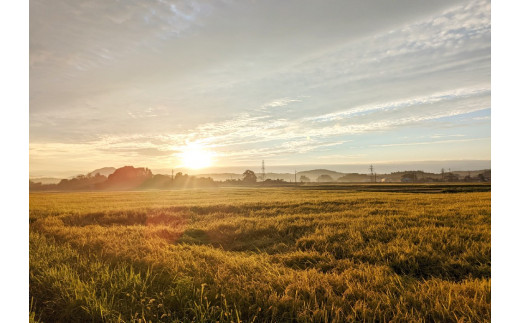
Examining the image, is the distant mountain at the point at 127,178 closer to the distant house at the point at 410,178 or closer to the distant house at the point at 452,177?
the distant house at the point at 452,177

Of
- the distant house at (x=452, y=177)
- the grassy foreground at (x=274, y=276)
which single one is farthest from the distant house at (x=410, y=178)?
the grassy foreground at (x=274, y=276)

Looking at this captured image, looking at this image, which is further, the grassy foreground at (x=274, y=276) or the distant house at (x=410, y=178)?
the distant house at (x=410, y=178)

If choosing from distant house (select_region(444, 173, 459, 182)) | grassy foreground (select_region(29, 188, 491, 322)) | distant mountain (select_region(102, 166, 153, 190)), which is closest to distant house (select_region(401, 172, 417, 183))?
distant house (select_region(444, 173, 459, 182))

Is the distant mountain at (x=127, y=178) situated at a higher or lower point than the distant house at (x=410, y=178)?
higher

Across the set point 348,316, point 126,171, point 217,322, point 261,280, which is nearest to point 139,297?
point 217,322

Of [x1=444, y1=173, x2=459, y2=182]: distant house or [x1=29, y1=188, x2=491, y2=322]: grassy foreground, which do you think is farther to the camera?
[x1=444, y1=173, x2=459, y2=182]: distant house

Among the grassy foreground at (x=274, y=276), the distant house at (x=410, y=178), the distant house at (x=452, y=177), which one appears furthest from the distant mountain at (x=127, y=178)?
the distant house at (x=410, y=178)

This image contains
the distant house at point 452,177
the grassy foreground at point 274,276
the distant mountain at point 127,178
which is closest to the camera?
the grassy foreground at point 274,276

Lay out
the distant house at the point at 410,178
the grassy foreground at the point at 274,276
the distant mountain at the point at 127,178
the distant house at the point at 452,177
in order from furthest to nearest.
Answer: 1. the distant house at the point at 410,178
2. the distant house at the point at 452,177
3. the distant mountain at the point at 127,178
4. the grassy foreground at the point at 274,276

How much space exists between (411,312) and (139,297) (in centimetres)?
325

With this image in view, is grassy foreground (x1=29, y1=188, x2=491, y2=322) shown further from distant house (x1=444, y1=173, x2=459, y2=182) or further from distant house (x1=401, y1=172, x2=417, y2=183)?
distant house (x1=401, y1=172, x2=417, y2=183)

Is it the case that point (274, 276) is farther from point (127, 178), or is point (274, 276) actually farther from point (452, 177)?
point (452, 177)
